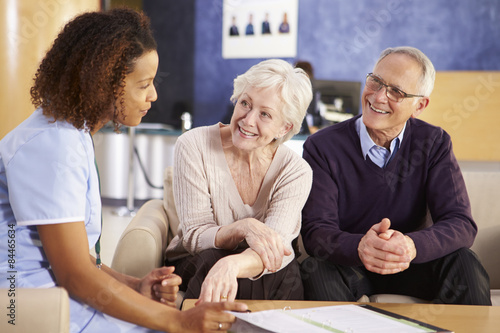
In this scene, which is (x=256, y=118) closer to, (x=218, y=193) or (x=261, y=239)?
(x=218, y=193)

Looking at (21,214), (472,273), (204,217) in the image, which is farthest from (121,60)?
(472,273)

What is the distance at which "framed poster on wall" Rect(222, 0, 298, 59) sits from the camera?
277 inches

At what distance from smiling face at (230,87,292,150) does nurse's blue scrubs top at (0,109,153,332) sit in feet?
2.33

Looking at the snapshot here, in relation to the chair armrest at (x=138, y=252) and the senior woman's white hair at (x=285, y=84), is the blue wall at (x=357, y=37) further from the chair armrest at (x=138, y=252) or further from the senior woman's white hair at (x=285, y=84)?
the chair armrest at (x=138, y=252)

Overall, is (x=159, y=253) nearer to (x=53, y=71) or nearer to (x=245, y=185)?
(x=245, y=185)

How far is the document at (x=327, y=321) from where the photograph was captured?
3.64 ft

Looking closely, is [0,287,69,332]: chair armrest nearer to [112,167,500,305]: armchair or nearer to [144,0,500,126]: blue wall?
[112,167,500,305]: armchair

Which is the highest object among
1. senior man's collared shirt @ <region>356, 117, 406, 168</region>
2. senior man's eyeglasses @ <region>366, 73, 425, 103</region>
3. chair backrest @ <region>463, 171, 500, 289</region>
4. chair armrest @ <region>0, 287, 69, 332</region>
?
senior man's eyeglasses @ <region>366, 73, 425, 103</region>

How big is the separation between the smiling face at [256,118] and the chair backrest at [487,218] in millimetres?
939

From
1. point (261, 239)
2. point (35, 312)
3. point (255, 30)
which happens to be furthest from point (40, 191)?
point (255, 30)

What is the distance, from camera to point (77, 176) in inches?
41.6

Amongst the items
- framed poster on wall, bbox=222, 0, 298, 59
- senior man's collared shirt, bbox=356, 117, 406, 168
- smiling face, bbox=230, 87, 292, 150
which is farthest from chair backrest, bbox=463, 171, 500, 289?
framed poster on wall, bbox=222, 0, 298, 59

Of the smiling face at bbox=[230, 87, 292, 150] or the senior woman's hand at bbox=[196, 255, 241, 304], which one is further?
the smiling face at bbox=[230, 87, 292, 150]

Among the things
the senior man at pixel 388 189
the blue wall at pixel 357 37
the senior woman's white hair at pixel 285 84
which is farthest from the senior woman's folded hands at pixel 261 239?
the blue wall at pixel 357 37
